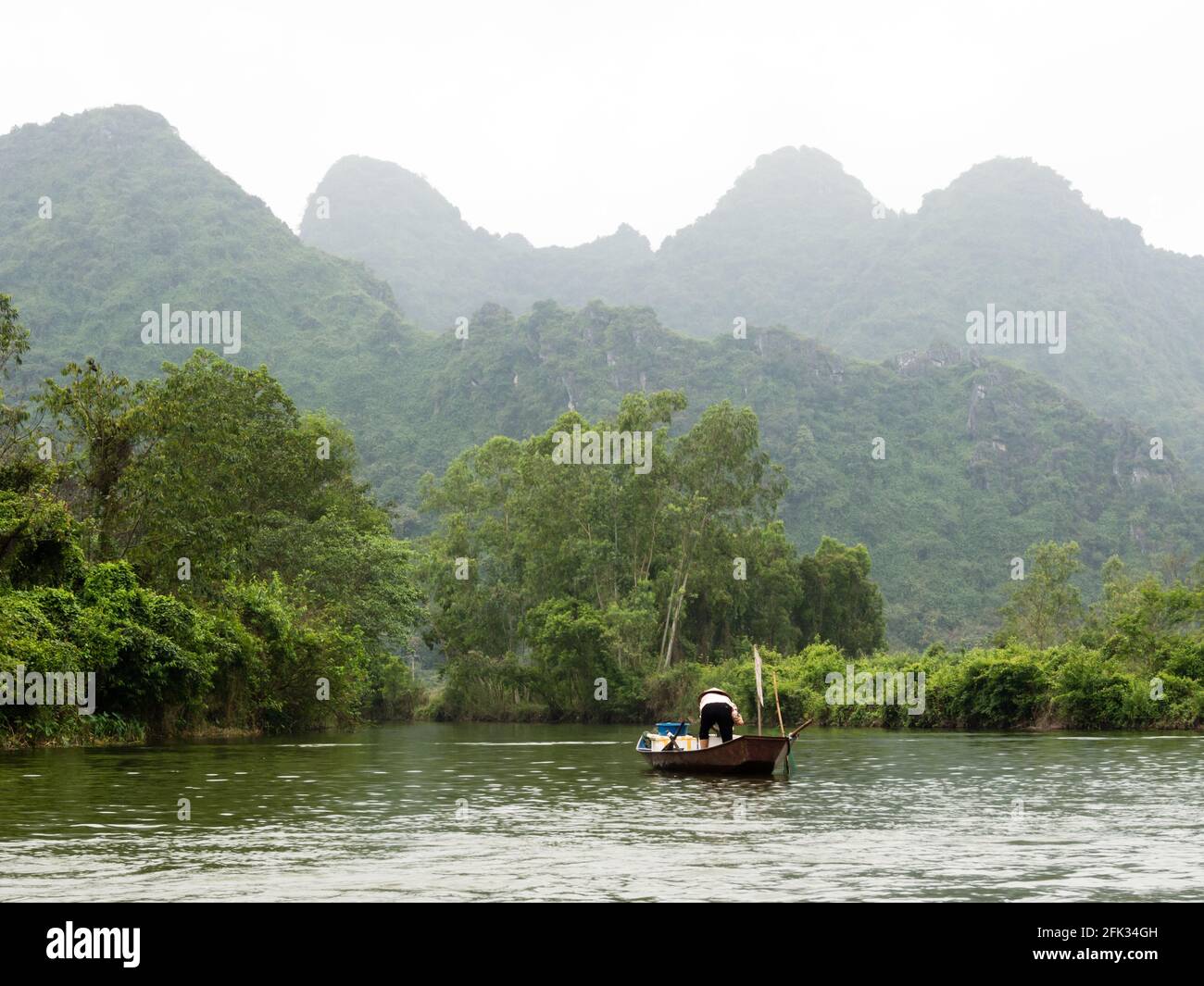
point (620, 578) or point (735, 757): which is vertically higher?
point (620, 578)

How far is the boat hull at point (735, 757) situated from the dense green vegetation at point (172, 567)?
1501 centimetres

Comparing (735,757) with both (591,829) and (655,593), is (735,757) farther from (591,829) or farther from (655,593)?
(655,593)

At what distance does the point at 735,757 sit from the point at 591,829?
907 centimetres

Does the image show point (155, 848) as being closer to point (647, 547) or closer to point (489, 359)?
point (647, 547)

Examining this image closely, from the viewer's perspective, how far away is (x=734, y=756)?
2680 cm

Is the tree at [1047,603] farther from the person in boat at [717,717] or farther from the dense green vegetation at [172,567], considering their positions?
the person in boat at [717,717]

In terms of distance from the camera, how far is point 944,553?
11406 cm

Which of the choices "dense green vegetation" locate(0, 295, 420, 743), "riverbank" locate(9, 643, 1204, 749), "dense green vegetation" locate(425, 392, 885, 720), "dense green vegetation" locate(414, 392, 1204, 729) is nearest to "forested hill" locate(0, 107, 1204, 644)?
"dense green vegetation" locate(414, 392, 1204, 729)

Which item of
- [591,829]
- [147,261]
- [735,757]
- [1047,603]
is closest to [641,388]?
[147,261]

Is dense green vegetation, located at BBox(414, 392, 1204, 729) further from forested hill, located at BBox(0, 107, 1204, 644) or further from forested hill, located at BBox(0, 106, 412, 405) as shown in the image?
forested hill, located at BBox(0, 106, 412, 405)

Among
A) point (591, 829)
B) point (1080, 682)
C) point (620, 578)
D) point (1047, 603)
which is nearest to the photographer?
point (591, 829)

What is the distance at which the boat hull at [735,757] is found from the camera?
26047 millimetres

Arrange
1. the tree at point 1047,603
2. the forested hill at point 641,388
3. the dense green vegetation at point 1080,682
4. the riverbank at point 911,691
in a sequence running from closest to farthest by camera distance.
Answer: the dense green vegetation at point 1080,682
the riverbank at point 911,691
the tree at point 1047,603
the forested hill at point 641,388

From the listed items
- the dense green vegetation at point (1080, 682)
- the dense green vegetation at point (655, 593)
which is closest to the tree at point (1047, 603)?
the dense green vegetation at point (655, 593)
